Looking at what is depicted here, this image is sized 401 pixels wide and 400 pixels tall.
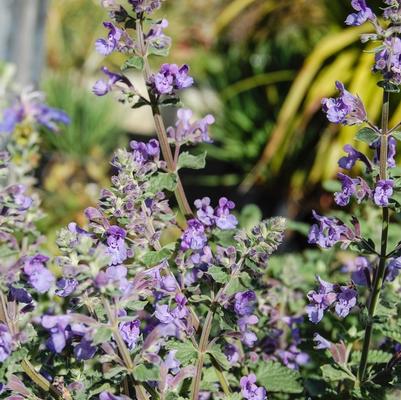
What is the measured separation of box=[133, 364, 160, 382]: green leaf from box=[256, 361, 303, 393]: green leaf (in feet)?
0.92

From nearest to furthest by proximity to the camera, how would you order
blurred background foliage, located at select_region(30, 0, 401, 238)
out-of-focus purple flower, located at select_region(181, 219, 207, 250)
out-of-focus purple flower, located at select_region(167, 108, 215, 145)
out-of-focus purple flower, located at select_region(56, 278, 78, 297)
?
out-of-focus purple flower, located at select_region(56, 278, 78, 297)
out-of-focus purple flower, located at select_region(181, 219, 207, 250)
out-of-focus purple flower, located at select_region(167, 108, 215, 145)
blurred background foliage, located at select_region(30, 0, 401, 238)

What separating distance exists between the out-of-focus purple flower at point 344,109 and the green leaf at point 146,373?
393mm

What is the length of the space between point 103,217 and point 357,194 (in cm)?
34

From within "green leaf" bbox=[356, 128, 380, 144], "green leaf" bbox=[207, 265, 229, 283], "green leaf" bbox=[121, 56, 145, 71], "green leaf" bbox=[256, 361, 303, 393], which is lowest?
"green leaf" bbox=[256, 361, 303, 393]

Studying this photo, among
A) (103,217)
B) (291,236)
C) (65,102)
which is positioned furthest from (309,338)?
(65,102)

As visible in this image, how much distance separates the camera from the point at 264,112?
13.3 ft

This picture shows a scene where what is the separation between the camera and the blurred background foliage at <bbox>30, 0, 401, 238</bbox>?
129 inches

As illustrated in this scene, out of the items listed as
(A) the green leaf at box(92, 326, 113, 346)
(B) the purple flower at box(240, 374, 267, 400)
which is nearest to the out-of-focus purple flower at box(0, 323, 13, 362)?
(A) the green leaf at box(92, 326, 113, 346)

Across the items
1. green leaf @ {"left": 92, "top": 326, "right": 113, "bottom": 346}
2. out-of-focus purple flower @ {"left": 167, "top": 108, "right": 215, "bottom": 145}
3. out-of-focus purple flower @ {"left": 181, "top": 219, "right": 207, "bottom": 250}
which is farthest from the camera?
out-of-focus purple flower @ {"left": 167, "top": 108, "right": 215, "bottom": 145}

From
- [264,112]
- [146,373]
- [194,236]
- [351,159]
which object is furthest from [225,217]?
[264,112]

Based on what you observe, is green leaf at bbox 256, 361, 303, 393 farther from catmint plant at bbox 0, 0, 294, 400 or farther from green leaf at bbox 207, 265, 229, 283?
green leaf at bbox 207, 265, 229, 283

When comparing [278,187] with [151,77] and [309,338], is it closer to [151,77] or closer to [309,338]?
[309,338]

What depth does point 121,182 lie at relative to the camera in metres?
0.90

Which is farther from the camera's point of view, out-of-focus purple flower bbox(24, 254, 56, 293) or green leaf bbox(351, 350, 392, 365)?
green leaf bbox(351, 350, 392, 365)
